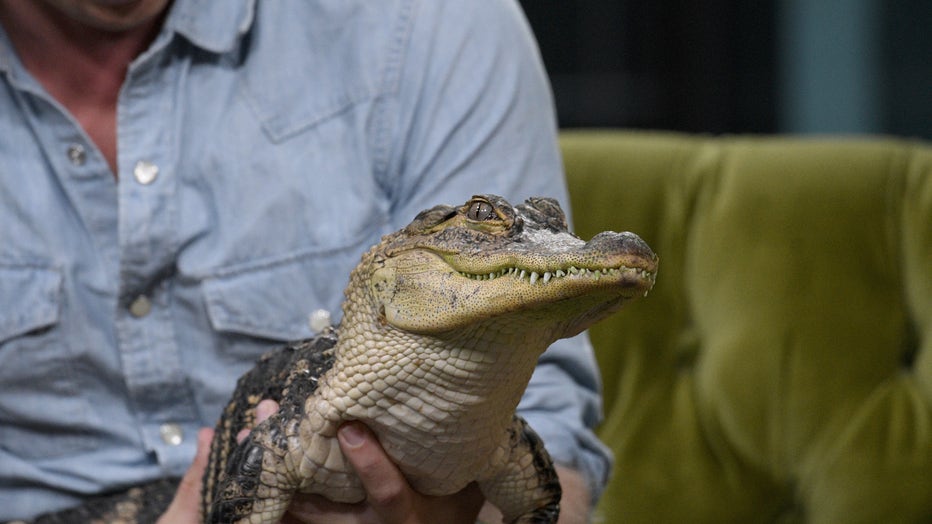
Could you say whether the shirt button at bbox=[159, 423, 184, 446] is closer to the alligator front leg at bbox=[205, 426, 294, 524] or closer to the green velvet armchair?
the alligator front leg at bbox=[205, 426, 294, 524]

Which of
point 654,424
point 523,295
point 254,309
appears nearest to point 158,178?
point 254,309

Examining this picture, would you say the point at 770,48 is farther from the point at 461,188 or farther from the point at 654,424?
the point at 461,188

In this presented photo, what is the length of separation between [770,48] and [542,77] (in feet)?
5.28

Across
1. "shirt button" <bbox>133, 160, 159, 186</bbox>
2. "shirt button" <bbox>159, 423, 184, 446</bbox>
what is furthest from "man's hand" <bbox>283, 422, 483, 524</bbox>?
"shirt button" <bbox>133, 160, 159, 186</bbox>

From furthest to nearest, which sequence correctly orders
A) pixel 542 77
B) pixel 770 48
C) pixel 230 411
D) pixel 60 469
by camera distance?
1. pixel 770 48
2. pixel 542 77
3. pixel 60 469
4. pixel 230 411

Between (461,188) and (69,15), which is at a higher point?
(69,15)

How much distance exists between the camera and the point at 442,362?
79 centimetres

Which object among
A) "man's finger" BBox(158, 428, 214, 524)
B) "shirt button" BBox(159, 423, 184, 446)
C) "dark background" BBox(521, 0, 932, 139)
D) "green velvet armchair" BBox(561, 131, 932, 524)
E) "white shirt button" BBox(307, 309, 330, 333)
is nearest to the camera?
"man's finger" BBox(158, 428, 214, 524)

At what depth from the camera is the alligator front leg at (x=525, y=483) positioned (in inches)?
35.8

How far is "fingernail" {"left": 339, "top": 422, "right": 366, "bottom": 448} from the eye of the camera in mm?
853

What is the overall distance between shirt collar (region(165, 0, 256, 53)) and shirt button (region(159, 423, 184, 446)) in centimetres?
43

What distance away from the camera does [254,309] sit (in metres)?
1.28

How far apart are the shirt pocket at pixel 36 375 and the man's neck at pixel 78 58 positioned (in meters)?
0.19

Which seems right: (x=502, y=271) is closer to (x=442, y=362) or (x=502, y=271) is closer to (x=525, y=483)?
(x=442, y=362)
